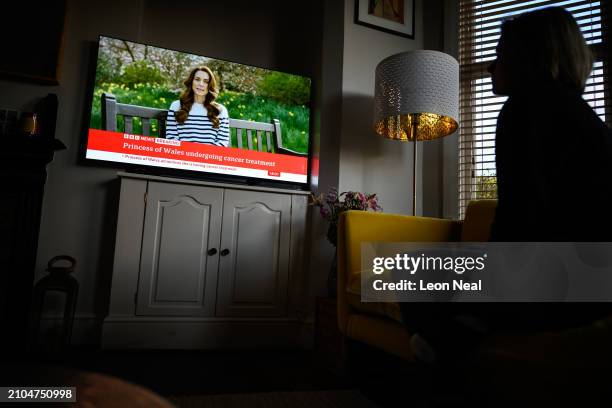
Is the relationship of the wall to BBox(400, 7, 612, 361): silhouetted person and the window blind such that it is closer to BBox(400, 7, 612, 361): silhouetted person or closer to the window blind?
the window blind

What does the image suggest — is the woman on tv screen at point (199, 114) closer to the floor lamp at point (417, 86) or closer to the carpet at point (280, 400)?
the floor lamp at point (417, 86)

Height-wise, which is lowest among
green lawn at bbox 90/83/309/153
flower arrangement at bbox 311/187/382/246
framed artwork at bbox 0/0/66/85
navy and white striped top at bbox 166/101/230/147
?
flower arrangement at bbox 311/187/382/246

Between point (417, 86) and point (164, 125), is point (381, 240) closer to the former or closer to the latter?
point (417, 86)

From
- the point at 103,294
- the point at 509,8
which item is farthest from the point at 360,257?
the point at 509,8

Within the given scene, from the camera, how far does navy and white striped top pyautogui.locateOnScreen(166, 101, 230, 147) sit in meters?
2.40

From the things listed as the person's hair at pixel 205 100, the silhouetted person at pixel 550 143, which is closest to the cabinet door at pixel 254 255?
the person's hair at pixel 205 100

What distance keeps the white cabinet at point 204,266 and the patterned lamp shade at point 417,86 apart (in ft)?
2.56

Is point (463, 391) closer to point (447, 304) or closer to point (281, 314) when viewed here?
point (447, 304)

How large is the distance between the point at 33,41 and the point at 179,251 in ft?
4.82

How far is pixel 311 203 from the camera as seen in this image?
2.32 m

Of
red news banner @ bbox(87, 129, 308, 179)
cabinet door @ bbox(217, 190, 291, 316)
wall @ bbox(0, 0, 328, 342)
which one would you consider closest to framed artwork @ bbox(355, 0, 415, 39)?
wall @ bbox(0, 0, 328, 342)

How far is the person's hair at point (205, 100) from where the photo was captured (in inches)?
95.8

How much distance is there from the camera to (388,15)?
2.64m

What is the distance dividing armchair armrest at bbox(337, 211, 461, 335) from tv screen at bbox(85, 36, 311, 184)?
0.96 m
